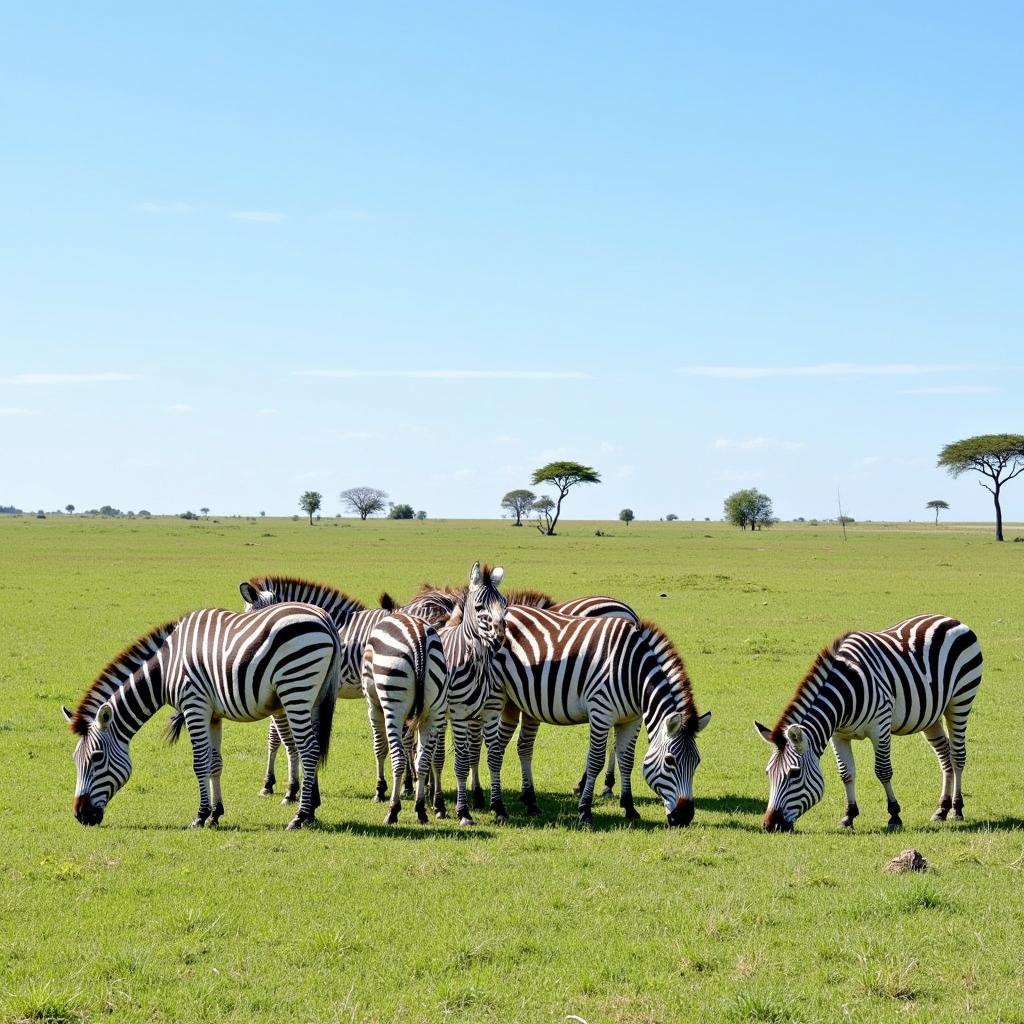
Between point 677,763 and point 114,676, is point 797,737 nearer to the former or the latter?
point 677,763

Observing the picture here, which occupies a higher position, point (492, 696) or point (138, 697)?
point (138, 697)

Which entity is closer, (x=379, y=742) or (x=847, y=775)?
(x=847, y=775)

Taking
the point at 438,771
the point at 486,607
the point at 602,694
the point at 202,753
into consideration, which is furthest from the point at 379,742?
the point at 602,694

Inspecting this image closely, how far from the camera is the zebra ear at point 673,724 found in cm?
1134

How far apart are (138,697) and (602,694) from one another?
15.7ft

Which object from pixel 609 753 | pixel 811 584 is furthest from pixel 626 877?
pixel 811 584

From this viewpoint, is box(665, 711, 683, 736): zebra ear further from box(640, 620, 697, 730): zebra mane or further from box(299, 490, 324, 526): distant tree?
box(299, 490, 324, 526): distant tree

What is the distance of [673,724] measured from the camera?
1138 cm

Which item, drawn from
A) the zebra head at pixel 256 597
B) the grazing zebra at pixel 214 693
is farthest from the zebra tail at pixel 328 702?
the zebra head at pixel 256 597

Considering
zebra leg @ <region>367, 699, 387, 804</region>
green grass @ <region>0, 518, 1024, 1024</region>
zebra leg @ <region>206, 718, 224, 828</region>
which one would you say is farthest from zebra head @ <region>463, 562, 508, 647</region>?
zebra leg @ <region>206, 718, 224, 828</region>

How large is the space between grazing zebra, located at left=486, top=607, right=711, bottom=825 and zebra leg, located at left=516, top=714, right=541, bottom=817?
0.04 feet

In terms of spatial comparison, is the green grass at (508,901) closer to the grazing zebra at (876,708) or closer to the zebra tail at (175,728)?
the grazing zebra at (876,708)

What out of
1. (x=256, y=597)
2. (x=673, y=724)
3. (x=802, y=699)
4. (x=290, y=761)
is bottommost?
(x=290, y=761)

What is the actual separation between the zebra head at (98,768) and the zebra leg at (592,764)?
4.65m
